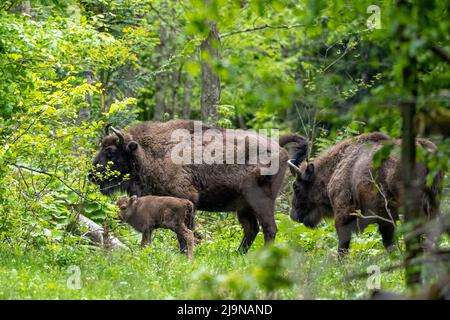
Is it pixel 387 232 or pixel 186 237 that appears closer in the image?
pixel 387 232

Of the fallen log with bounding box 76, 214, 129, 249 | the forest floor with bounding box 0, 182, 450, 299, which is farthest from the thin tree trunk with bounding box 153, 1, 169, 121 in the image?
the forest floor with bounding box 0, 182, 450, 299

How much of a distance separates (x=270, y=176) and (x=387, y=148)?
27.0 ft

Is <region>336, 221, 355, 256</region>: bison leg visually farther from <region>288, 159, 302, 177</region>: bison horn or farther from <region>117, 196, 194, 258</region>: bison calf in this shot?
<region>117, 196, 194, 258</region>: bison calf

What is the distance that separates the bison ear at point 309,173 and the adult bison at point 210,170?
1.63 ft

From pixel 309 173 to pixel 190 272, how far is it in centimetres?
461

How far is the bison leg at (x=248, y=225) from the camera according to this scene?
14.7 m

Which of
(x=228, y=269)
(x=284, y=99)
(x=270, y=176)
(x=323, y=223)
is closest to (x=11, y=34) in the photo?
(x=228, y=269)

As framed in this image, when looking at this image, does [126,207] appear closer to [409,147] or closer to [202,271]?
[202,271]

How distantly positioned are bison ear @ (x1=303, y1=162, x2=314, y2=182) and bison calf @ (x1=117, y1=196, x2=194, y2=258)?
2181 mm

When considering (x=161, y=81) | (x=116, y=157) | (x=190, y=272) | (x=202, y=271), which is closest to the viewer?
(x=202, y=271)

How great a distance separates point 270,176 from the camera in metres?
14.6

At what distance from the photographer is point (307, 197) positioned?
47.9 feet

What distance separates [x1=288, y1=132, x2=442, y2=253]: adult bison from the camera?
37.2 ft

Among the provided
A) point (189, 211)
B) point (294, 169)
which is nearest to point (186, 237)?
point (189, 211)
